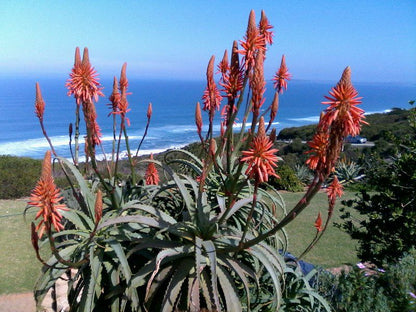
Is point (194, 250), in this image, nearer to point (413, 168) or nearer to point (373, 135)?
point (413, 168)

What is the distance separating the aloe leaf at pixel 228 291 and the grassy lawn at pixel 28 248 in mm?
2577

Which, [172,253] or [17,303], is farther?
[17,303]

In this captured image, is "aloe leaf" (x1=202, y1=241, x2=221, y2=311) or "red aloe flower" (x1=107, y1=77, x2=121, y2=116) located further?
"red aloe flower" (x1=107, y1=77, x2=121, y2=116)

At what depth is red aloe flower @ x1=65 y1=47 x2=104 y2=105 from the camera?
5.86 feet

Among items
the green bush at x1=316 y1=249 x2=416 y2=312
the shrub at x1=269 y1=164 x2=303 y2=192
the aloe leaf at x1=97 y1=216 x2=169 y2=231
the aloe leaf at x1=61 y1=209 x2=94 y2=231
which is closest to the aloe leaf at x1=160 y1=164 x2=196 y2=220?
the aloe leaf at x1=97 y1=216 x2=169 y2=231

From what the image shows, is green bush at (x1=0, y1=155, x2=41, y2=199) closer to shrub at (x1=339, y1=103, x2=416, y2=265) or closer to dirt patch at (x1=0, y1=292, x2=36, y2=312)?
dirt patch at (x1=0, y1=292, x2=36, y2=312)

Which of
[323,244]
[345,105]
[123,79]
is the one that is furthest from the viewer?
[323,244]

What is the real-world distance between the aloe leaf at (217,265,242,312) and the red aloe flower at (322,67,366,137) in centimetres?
101

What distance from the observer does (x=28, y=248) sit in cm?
505

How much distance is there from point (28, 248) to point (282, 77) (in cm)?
434

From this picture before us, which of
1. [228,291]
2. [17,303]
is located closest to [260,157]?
[228,291]

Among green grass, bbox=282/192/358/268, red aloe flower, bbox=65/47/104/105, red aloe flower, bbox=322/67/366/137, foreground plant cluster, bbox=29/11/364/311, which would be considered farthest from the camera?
green grass, bbox=282/192/358/268

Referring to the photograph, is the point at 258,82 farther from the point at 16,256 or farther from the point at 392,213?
the point at 16,256

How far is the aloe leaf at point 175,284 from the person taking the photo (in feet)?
6.00
